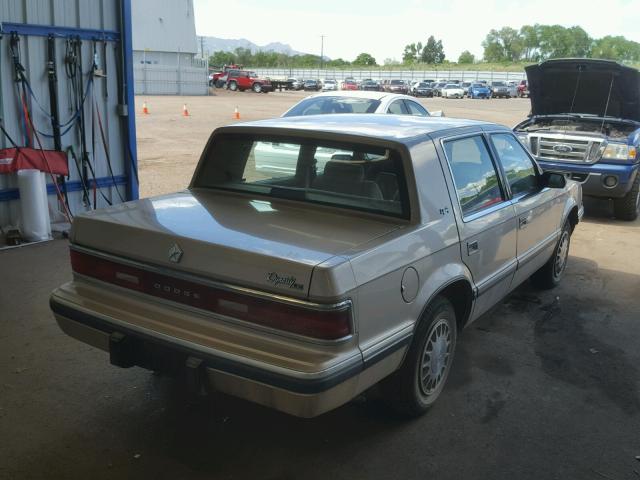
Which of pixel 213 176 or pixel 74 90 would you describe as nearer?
pixel 213 176

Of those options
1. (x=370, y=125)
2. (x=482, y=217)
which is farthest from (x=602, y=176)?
(x=370, y=125)

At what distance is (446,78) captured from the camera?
249 feet

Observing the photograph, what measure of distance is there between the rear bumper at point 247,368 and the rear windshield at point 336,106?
22.2 ft

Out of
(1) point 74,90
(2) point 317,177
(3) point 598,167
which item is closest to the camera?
(2) point 317,177

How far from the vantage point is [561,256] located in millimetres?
6098

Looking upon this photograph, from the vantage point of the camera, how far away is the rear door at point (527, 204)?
463cm

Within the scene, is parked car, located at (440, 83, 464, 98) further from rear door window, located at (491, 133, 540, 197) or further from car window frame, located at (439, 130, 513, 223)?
car window frame, located at (439, 130, 513, 223)

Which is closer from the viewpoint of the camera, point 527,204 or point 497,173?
point 497,173

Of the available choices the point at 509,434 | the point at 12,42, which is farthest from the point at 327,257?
the point at 12,42

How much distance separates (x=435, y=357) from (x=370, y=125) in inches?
59.0

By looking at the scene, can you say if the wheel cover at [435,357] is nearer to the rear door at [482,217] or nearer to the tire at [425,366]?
the tire at [425,366]

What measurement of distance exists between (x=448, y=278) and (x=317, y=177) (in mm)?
976

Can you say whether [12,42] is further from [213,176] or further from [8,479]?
[8,479]

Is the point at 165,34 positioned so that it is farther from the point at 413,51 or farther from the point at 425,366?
the point at 413,51
